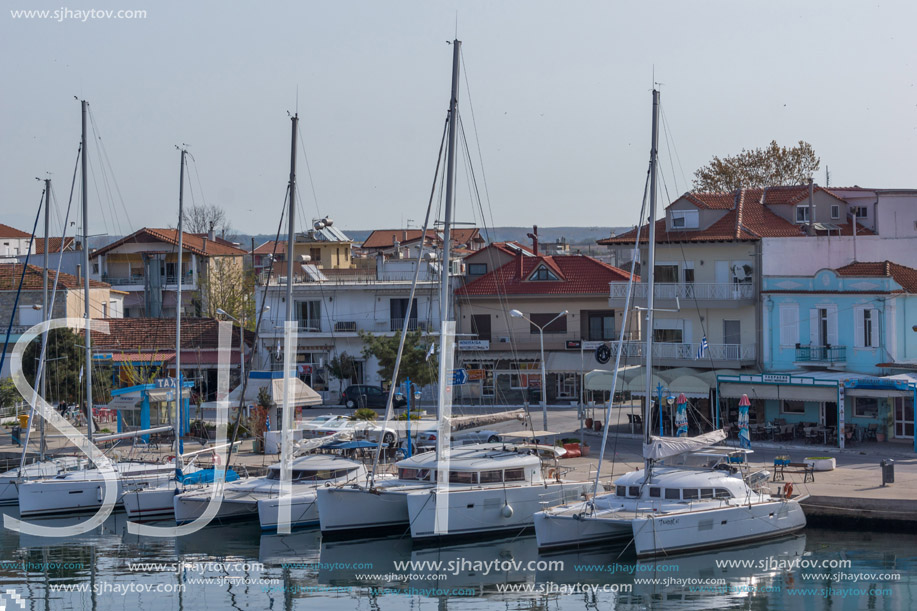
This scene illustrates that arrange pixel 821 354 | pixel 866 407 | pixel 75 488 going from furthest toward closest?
pixel 821 354 < pixel 866 407 < pixel 75 488

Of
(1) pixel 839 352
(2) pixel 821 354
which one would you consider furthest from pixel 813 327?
(1) pixel 839 352

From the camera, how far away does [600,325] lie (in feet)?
198

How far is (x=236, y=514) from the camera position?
33375mm

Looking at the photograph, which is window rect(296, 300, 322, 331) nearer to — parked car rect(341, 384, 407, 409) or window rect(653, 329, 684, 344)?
parked car rect(341, 384, 407, 409)

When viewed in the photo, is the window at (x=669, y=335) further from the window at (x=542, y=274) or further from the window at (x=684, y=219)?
the window at (x=542, y=274)

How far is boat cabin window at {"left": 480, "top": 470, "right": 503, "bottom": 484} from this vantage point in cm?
3067

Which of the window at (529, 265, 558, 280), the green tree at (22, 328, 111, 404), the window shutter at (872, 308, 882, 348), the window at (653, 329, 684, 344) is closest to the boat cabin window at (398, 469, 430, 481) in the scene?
the window at (653, 329, 684, 344)

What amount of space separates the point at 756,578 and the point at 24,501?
23362 millimetres

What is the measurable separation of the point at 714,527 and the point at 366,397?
98.3ft

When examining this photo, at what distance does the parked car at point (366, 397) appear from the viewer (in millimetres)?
55750

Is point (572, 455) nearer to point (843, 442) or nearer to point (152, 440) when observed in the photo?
point (843, 442)

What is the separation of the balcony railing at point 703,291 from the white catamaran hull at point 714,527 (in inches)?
580

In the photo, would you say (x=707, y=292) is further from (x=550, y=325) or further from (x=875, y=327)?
(x=550, y=325)

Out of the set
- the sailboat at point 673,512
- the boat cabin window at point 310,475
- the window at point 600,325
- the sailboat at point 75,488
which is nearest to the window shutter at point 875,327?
the sailboat at point 673,512
